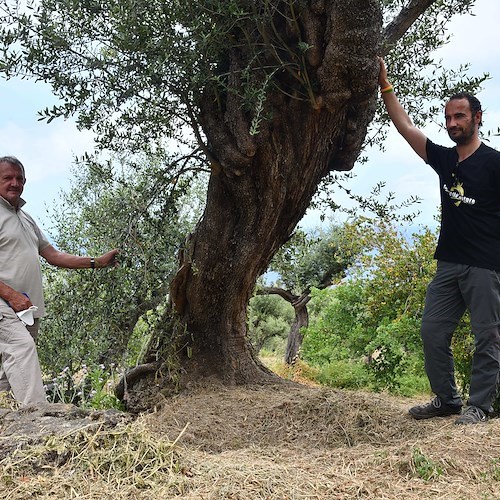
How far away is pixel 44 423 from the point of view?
4348 mm

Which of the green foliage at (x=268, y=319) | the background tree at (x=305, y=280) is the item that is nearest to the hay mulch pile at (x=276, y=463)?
the background tree at (x=305, y=280)

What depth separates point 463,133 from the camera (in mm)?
5504

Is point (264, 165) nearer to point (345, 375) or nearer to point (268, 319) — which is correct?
point (345, 375)

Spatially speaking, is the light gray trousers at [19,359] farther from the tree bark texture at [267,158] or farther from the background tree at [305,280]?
the background tree at [305,280]

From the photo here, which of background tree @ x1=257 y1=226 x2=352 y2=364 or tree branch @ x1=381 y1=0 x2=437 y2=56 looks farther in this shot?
background tree @ x1=257 y1=226 x2=352 y2=364

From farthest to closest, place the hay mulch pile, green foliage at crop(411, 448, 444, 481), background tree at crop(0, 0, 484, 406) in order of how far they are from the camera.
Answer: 1. background tree at crop(0, 0, 484, 406)
2. green foliage at crop(411, 448, 444, 481)
3. the hay mulch pile

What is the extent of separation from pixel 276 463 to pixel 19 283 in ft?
10.3

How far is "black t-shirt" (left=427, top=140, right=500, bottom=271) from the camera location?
17.7ft

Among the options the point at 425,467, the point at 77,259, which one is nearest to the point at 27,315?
the point at 77,259

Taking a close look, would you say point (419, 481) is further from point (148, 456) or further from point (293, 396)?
point (293, 396)

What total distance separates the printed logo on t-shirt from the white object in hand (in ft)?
13.2

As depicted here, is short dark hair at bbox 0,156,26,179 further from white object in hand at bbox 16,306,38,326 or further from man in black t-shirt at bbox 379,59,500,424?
man in black t-shirt at bbox 379,59,500,424

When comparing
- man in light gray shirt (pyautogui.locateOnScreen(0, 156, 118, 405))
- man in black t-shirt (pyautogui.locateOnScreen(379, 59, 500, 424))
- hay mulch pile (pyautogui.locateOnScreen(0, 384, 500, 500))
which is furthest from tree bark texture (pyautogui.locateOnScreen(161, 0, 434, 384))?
hay mulch pile (pyautogui.locateOnScreen(0, 384, 500, 500))

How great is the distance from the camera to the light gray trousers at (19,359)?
18.9 ft
